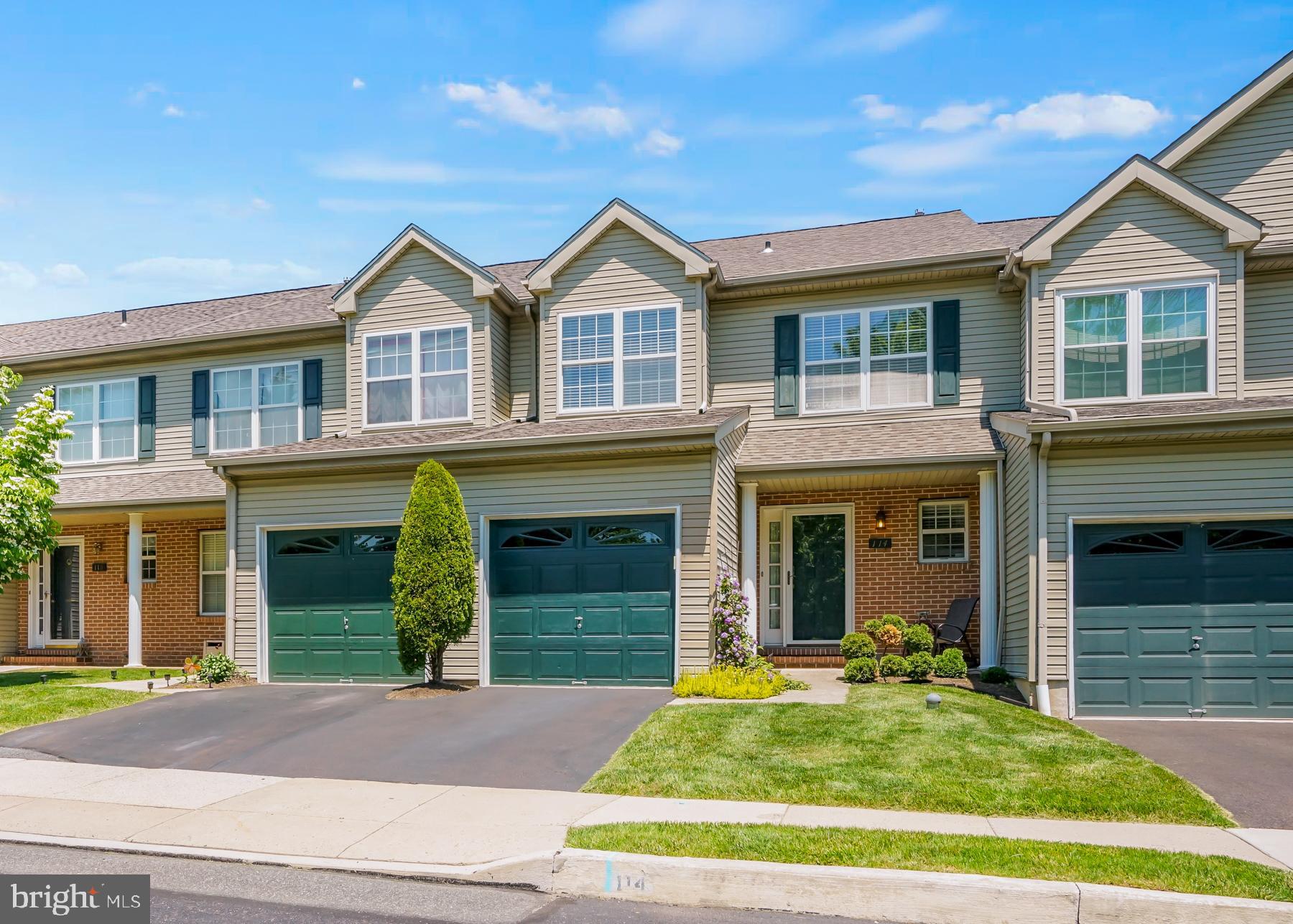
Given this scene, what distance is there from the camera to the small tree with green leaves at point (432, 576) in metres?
13.2

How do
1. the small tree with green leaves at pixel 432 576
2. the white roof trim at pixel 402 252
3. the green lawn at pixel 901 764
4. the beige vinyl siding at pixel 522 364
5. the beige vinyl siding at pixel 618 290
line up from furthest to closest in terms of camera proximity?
the beige vinyl siding at pixel 522 364
the white roof trim at pixel 402 252
the beige vinyl siding at pixel 618 290
the small tree with green leaves at pixel 432 576
the green lawn at pixel 901 764

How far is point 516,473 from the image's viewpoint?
47.9ft

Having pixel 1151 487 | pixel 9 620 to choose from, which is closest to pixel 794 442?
pixel 1151 487

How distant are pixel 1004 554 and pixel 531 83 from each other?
947 centimetres

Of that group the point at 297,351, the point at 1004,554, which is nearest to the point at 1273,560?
the point at 1004,554

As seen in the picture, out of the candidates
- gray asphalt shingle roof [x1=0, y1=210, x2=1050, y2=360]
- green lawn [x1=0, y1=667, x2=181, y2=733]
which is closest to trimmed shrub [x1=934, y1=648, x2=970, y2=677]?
gray asphalt shingle roof [x1=0, y1=210, x2=1050, y2=360]

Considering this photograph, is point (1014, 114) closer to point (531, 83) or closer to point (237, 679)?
point (531, 83)

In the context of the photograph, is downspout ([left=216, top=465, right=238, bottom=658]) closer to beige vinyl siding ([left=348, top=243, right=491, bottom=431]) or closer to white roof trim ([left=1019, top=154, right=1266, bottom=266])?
beige vinyl siding ([left=348, top=243, right=491, bottom=431])

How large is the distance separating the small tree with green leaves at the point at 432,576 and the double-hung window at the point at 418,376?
280cm

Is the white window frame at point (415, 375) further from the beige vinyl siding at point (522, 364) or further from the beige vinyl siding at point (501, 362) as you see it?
the beige vinyl siding at point (522, 364)

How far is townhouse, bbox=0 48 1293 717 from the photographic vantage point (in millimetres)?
12289

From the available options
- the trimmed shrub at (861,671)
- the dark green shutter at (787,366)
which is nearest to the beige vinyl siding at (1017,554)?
the trimmed shrub at (861,671)

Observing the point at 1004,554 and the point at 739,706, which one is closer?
the point at 739,706

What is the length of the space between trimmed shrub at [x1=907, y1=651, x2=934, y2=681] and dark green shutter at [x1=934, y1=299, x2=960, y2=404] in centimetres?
407
